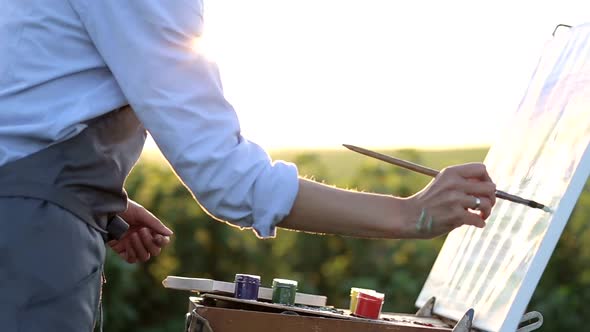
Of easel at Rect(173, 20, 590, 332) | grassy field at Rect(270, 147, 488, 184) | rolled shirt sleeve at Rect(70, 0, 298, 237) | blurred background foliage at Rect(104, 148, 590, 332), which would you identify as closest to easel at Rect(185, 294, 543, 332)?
easel at Rect(173, 20, 590, 332)

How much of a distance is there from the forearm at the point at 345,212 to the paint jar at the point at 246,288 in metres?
0.29

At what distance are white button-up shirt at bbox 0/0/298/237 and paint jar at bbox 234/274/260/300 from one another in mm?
292

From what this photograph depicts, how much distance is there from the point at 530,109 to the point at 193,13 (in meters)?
1.14

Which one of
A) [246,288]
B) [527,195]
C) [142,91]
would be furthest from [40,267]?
[527,195]

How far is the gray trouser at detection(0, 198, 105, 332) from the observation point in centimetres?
180

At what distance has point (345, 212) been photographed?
6.11 feet

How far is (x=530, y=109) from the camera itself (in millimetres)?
2686

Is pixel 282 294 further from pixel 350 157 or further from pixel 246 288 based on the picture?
pixel 350 157

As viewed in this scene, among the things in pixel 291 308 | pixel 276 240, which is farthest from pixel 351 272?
pixel 291 308

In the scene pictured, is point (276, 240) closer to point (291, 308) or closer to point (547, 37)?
point (547, 37)

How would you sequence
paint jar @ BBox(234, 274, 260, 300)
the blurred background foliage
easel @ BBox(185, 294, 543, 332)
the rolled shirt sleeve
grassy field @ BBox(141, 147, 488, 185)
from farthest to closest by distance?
grassy field @ BBox(141, 147, 488, 185) < the blurred background foliage < paint jar @ BBox(234, 274, 260, 300) < easel @ BBox(185, 294, 543, 332) < the rolled shirt sleeve

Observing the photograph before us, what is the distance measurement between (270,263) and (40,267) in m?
3.78

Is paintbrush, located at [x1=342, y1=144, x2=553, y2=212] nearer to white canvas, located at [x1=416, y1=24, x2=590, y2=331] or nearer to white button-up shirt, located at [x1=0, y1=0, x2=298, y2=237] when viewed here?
white canvas, located at [x1=416, y1=24, x2=590, y2=331]

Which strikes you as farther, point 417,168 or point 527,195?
point 527,195
